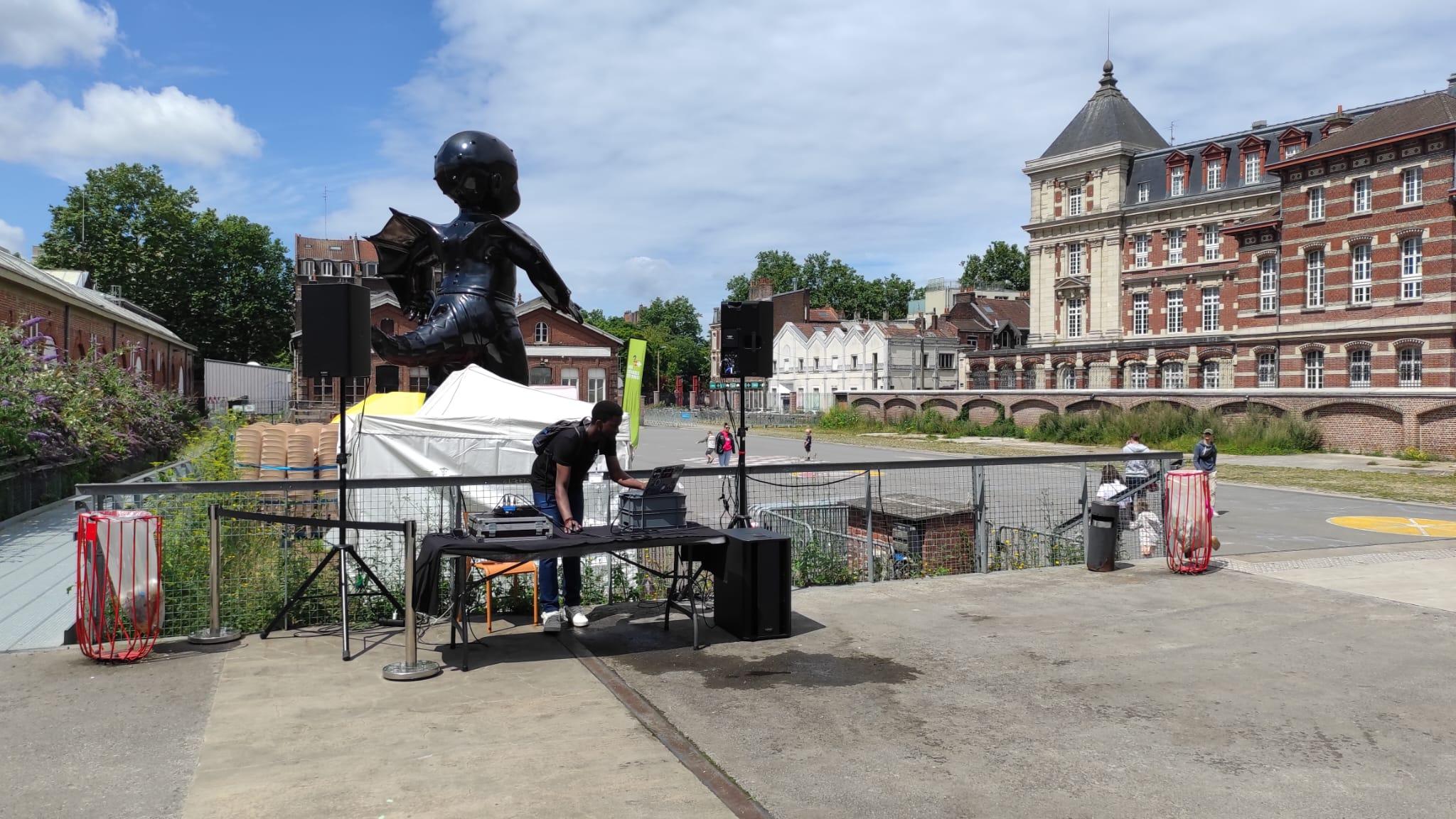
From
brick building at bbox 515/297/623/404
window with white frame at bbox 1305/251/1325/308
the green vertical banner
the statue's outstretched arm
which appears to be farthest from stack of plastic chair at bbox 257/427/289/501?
brick building at bbox 515/297/623/404

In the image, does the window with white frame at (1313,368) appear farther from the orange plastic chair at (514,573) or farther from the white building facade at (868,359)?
the orange plastic chair at (514,573)

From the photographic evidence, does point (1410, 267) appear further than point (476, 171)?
Yes

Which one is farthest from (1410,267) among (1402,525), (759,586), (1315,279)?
(759,586)

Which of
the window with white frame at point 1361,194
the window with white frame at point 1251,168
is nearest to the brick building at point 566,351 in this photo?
the window with white frame at point 1361,194

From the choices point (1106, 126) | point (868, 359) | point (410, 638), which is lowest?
point (410, 638)

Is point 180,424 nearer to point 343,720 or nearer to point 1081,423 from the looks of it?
point 343,720

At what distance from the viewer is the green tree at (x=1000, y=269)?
113m

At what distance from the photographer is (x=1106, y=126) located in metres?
66.1

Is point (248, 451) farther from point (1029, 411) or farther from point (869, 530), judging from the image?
point (1029, 411)

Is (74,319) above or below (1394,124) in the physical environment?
below

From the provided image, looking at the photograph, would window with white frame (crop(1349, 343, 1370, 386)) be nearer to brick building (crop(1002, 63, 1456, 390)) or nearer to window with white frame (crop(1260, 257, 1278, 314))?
brick building (crop(1002, 63, 1456, 390))

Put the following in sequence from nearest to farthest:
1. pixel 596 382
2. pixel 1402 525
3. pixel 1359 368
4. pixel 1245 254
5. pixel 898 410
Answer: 1. pixel 1402 525
2. pixel 1359 368
3. pixel 1245 254
4. pixel 898 410
5. pixel 596 382

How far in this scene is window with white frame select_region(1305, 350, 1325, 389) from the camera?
144 ft

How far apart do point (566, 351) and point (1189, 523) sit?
54422mm
